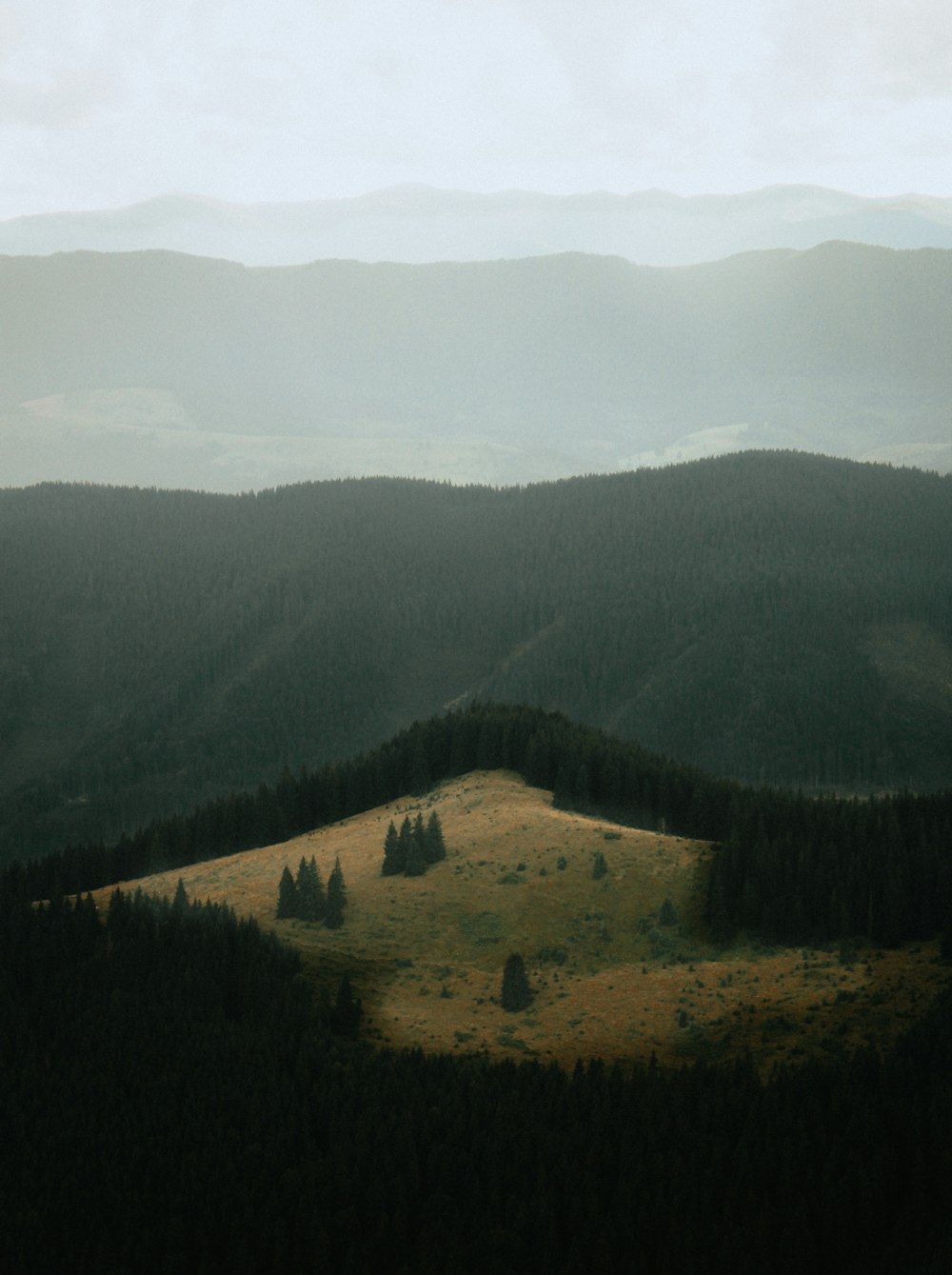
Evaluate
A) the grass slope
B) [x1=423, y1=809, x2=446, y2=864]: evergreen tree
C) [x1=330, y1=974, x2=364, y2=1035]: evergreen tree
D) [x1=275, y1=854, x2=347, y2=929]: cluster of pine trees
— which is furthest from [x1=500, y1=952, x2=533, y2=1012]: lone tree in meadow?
[x1=423, y1=809, x2=446, y2=864]: evergreen tree

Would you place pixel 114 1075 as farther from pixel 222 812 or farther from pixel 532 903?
pixel 222 812

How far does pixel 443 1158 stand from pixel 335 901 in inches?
1389

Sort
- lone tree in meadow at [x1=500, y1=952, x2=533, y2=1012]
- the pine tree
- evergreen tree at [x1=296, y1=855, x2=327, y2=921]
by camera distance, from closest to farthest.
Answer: lone tree in meadow at [x1=500, y1=952, x2=533, y2=1012]
the pine tree
evergreen tree at [x1=296, y1=855, x2=327, y2=921]

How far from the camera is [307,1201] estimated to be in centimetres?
7012

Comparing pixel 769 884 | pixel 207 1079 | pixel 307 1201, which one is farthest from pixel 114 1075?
pixel 769 884

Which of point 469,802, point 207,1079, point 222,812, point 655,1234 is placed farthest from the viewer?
point 222,812

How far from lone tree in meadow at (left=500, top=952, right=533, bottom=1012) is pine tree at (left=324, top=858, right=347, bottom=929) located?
17.7 metres

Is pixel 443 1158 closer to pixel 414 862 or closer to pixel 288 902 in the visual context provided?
pixel 288 902

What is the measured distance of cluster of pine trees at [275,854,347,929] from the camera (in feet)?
349

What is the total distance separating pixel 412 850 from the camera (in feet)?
372

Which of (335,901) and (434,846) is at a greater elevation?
(434,846)

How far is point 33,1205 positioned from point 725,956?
2082 inches

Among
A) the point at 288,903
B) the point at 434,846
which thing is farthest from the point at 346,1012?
the point at 434,846

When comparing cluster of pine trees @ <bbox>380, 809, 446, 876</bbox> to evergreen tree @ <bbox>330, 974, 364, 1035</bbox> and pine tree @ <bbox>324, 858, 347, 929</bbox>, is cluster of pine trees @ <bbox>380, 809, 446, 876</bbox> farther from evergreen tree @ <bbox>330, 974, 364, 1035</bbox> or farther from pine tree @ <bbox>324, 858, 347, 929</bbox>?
evergreen tree @ <bbox>330, 974, 364, 1035</bbox>
